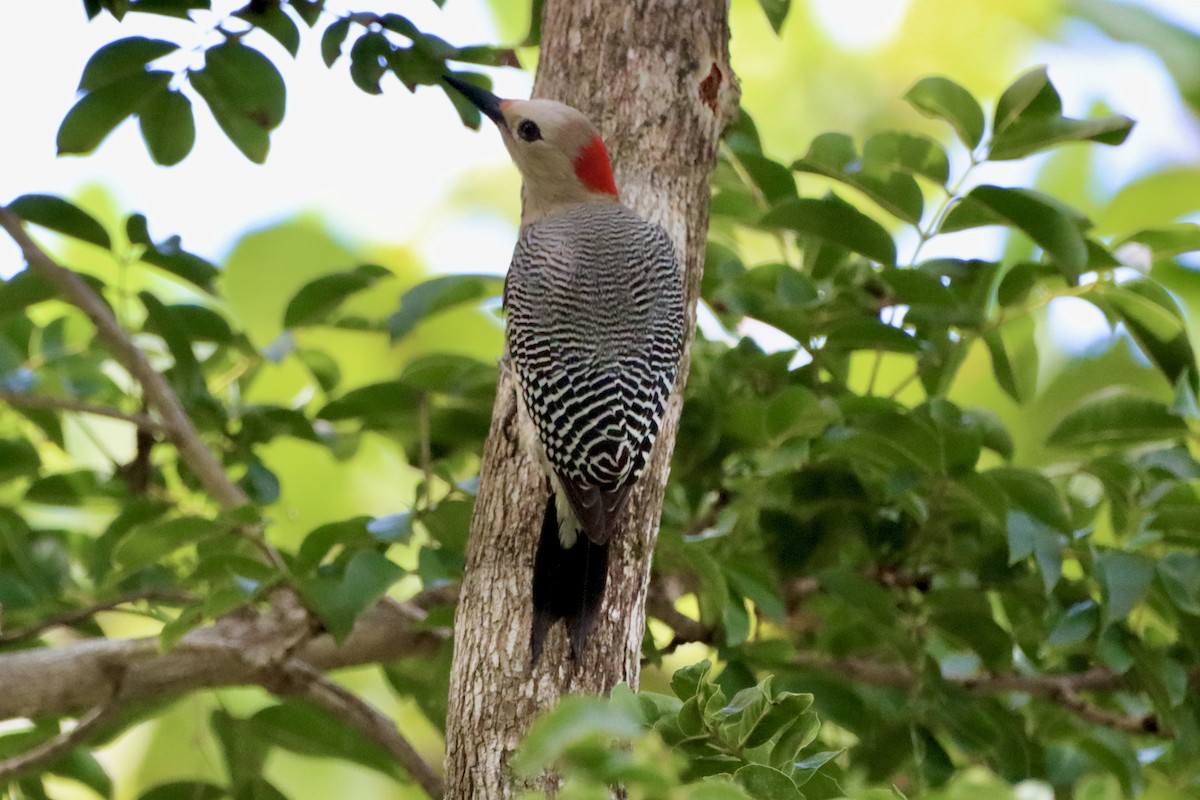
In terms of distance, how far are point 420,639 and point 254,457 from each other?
593mm

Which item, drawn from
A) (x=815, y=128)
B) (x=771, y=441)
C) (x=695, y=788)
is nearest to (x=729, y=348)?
(x=771, y=441)

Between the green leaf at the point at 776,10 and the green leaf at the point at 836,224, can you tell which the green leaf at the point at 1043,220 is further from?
the green leaf at the point at 776,10

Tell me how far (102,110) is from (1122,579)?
7.04ft

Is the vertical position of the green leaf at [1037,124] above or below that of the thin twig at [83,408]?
above

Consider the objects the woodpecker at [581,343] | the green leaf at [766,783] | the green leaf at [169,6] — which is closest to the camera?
the green leaf at [766,783]

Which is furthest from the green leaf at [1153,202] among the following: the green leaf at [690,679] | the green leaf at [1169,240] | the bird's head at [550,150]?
the green leaf at [690,679]

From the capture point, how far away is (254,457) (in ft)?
9.74

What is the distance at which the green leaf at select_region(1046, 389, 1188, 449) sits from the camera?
2.74 meters

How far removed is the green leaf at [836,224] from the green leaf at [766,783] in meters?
1.42

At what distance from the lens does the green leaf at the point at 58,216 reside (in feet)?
8.85

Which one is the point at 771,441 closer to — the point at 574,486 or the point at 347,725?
the point at 574,486

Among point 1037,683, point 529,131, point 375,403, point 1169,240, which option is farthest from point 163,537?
point 1169,240

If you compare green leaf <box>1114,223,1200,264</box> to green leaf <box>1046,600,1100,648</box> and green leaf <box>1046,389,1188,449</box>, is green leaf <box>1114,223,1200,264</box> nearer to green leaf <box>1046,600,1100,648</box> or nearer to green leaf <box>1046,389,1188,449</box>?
green leaf <box>1046,389,1188,449</box>

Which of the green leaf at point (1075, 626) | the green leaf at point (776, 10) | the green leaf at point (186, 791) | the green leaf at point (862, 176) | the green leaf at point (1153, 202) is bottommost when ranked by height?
the green leaf at point (186, 791)
